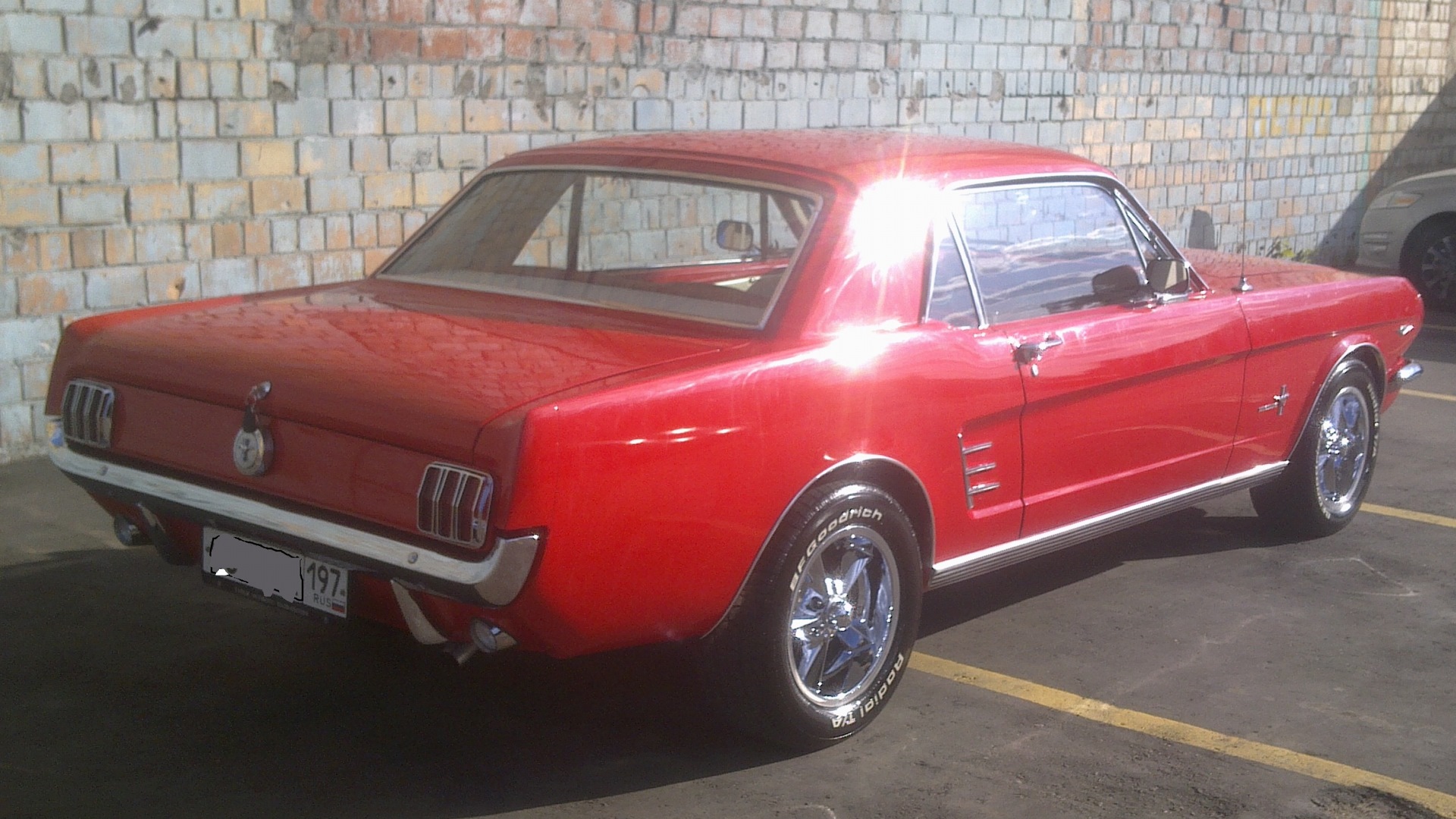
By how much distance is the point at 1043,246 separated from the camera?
4.71 metres

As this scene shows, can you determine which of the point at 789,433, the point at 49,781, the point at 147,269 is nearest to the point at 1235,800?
the point at 789,433

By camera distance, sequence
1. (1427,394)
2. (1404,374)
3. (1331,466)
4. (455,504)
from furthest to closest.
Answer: (1427,394) → (1404,374) → (1331,466) → (455,504)

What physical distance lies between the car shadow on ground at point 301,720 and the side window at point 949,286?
1212 millimetres

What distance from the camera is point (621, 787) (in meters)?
3.74

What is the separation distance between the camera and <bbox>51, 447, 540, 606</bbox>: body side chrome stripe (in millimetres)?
3260

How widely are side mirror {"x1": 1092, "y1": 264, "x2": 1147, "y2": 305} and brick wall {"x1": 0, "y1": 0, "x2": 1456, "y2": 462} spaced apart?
2.36 feet

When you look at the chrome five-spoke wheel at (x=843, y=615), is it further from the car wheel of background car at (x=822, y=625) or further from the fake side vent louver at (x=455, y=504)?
the fake side vent louver at (x=455, y=504)

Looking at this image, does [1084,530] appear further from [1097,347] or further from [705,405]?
[705,405]

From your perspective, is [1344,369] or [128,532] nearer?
[128,532]

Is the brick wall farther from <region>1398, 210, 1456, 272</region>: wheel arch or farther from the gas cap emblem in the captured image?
the gas cap emblem

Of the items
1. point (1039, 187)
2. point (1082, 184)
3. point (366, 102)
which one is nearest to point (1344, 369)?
point (1082, 184)

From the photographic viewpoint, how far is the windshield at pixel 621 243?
4184 mm

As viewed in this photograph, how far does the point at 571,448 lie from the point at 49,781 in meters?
1.50

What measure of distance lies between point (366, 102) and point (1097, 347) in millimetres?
4758
